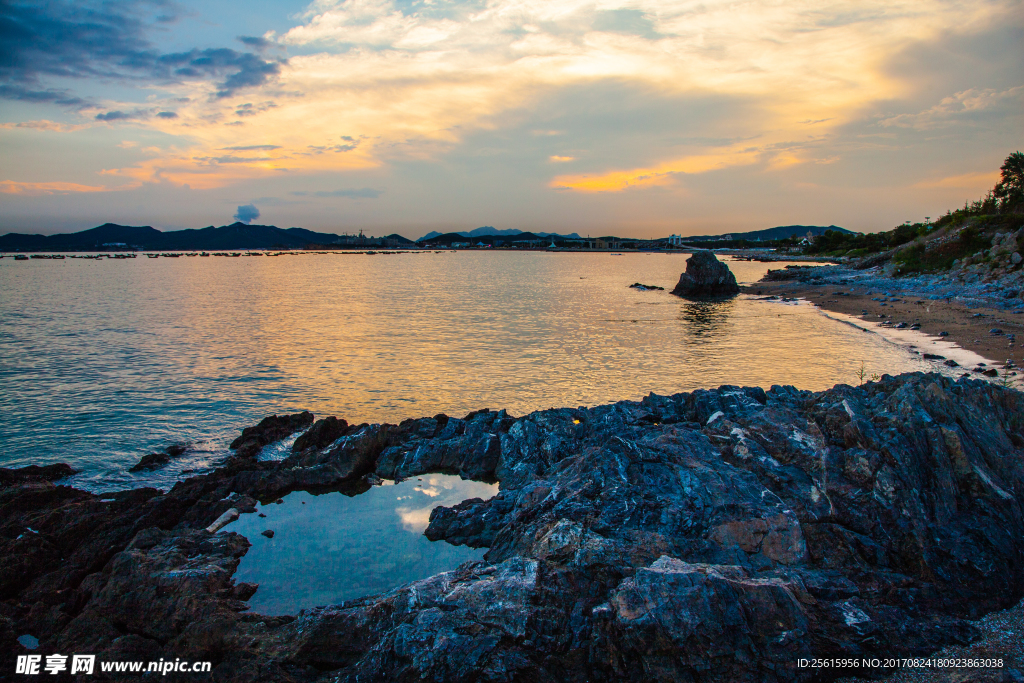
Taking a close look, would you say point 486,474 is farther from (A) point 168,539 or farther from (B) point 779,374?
(B) point 779,374

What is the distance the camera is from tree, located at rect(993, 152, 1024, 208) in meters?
61.2

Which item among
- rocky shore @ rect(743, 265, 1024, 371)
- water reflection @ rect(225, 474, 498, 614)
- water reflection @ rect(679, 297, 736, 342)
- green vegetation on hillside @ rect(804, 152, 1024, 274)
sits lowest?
water reflection @ rect(225, 474, 498, 614)

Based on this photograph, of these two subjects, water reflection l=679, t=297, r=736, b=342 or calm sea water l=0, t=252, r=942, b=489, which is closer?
calm sea water l=0, t=252, r=942, b=489

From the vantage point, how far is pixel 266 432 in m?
13.3

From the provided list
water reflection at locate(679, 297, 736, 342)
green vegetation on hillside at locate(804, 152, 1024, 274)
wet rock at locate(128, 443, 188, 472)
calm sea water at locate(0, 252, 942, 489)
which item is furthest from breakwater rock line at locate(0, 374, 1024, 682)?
green vegetation on hillside at locate(804, 152, 1024, 274)

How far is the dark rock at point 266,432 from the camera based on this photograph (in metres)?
12.4

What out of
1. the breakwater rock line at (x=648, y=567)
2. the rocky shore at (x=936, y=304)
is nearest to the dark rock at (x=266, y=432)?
the breakwater rock line at (x=648, y=567)

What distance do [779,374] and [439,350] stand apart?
1592cm

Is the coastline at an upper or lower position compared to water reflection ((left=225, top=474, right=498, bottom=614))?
upper

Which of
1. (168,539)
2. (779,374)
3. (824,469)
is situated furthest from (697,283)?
(168,539)

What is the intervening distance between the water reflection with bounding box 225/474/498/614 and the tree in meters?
81.6

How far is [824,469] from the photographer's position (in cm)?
676

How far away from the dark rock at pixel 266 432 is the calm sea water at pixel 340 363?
77cm

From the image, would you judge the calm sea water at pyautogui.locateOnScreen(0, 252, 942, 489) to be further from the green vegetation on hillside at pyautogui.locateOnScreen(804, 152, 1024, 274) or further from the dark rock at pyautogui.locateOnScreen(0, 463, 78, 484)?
the green vegetation on hillside at pyautogui.locateOnScreen(804, 152, 1024, 274)
